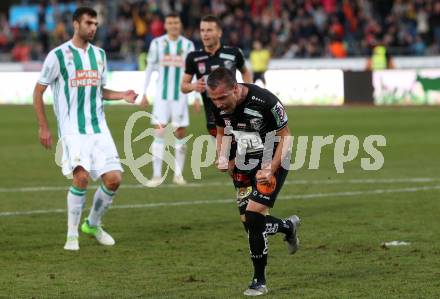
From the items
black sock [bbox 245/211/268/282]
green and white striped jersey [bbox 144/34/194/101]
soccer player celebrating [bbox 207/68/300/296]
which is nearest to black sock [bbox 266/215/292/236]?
soccer player celebrating [bbox 207/68/300/296]

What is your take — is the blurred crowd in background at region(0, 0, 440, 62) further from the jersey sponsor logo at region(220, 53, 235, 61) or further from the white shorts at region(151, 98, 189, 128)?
the jersey sponsor logo at region(220, 53, 235, 61)

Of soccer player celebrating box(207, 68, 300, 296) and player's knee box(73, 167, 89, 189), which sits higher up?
soccer player celebrating box(207, 68, 300, 296)

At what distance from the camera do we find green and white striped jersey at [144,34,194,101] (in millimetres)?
17047

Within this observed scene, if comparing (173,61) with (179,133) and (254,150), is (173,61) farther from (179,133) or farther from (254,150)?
(254,150)

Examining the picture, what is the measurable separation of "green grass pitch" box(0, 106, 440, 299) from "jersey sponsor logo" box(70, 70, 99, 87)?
1672 mm

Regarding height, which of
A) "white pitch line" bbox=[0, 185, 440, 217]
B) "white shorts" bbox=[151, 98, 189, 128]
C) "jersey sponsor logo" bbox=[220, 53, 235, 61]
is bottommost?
"white pitch line" bbox=[0, 185, 440, 217]

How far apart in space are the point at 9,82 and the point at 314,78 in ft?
35.3

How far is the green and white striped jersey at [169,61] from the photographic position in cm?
1705

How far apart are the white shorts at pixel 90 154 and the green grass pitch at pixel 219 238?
2.72 ft

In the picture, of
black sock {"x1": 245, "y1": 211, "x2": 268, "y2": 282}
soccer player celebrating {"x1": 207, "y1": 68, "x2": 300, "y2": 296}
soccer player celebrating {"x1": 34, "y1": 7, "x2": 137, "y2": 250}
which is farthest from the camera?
soccer player celebrating {"x1": 34, "y1": 7, "x2": 137, "y2": 250}

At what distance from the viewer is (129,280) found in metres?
9.10

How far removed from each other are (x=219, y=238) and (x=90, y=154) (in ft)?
5.54

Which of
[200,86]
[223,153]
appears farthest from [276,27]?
[223,153]

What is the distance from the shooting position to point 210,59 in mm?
14320
